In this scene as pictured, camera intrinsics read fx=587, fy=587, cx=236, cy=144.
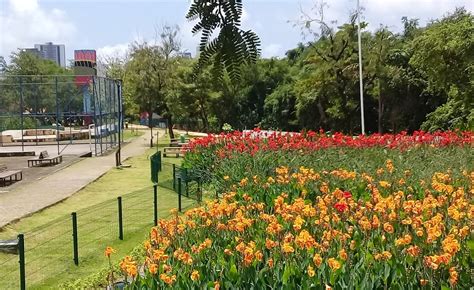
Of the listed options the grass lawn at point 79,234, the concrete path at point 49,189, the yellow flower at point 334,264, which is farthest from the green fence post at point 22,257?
the concrete path at point 49,189

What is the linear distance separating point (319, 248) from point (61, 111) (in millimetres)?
28828

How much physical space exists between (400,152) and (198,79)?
9997mm

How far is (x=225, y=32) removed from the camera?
138 centimetres

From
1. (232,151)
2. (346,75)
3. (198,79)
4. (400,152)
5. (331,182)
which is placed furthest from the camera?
(346,75)

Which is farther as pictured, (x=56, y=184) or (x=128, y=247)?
(x=56, y=184)

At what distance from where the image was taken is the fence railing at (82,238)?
7242 mm

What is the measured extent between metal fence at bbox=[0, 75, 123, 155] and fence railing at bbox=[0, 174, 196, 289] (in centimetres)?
1332

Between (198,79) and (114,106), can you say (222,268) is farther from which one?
(114,106)

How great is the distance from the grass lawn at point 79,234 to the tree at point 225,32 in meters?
6.08

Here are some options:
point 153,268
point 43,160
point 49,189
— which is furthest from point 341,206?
point 43,160

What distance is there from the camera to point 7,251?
812 cm

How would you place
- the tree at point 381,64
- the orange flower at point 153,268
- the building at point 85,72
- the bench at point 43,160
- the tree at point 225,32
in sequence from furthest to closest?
the building at point 85,72, the tree at point 381,64, the bench at point 43,160, the orange flower at point 153,268, the tree at point 225,32

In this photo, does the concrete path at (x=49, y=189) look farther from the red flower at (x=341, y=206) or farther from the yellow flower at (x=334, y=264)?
the yellow flower at (x=334, y=264)

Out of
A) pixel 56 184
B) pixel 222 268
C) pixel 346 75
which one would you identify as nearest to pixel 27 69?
pixel 346 75
